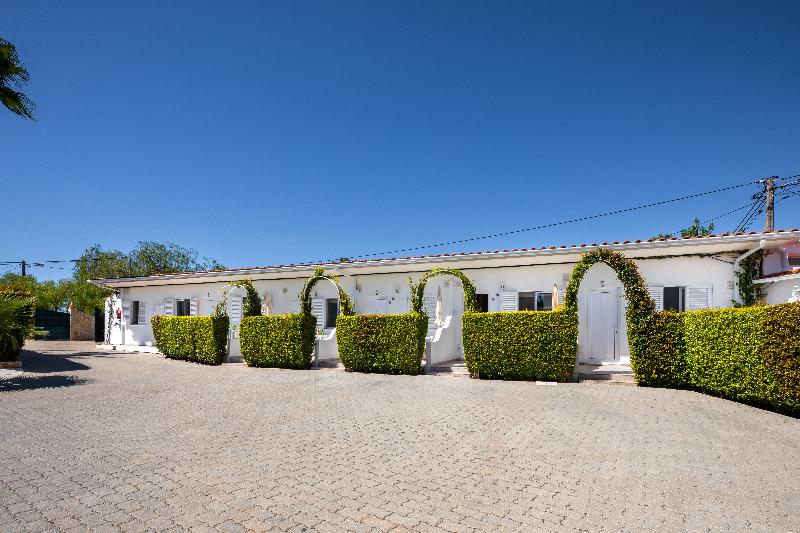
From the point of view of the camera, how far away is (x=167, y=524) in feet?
10.9

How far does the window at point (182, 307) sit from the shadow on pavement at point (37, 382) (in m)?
8.45

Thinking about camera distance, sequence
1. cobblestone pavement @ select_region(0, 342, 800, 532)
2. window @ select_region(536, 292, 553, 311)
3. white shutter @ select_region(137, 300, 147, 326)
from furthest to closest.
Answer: white shutter @ select_region(137, 300, 147, 326)
window @ select_region(536, 292, 553, 311)
cobblestone pavement @ select_region(0, 342, 800, 532)

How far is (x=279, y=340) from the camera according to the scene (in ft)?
42.8

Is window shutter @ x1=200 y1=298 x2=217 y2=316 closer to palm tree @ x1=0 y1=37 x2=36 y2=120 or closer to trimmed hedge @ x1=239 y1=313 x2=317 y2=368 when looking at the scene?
trimmed hedge @ x1=239 y1=313 x2=317 y2=368

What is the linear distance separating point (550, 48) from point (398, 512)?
12.9 m

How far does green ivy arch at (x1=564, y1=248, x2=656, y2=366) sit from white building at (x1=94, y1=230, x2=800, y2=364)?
Answer: 1241mm

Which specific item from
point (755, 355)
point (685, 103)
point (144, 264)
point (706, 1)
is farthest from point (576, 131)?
point (144, 264)

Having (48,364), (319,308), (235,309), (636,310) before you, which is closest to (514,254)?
(636,310)

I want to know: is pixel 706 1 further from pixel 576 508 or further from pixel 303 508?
pixel 303 508

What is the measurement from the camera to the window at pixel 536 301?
1326 cm

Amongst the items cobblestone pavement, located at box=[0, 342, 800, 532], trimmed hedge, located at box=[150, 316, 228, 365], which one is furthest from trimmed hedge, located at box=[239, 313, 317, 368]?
cobblestone pavement, located at box=[0, 342, 800, 532]

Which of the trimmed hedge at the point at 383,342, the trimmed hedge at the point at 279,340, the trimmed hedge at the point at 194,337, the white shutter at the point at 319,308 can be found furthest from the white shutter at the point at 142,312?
the trimmed hedge at the point at 383,342

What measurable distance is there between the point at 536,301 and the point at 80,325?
2821cm

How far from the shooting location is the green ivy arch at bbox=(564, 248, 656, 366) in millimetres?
9422
